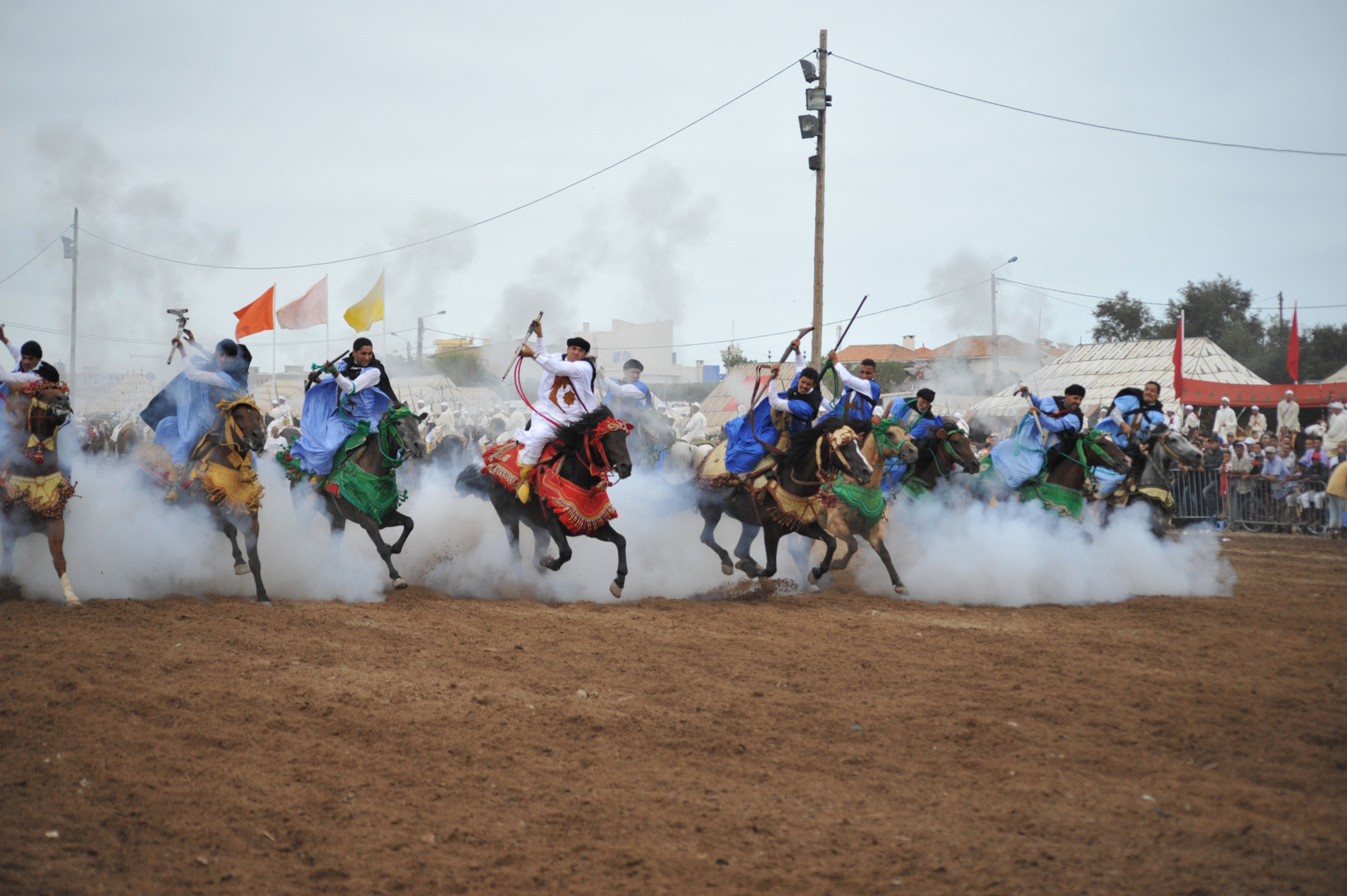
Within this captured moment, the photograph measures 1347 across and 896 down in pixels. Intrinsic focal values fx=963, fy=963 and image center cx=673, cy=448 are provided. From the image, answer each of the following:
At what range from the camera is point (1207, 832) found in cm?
412

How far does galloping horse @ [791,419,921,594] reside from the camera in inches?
411

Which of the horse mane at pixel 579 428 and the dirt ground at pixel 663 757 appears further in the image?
the horse mane at pixel 579 428

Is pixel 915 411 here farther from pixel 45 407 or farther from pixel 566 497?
pixel 45 407

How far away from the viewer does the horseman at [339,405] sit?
10312 mm

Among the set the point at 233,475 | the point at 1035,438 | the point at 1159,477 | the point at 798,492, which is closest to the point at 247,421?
the point at 233,475

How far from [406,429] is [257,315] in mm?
6783

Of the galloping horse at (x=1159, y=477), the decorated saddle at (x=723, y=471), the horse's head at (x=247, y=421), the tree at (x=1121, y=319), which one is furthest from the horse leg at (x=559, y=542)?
the tree at (x=1121, y=319)

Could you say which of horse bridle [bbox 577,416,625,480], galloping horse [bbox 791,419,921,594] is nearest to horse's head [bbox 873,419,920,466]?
galloping horse [bbox 791,419,921,594]

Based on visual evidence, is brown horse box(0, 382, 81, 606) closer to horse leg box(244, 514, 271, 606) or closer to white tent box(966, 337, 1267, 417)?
horse leg box(244, 514, 271, 606)

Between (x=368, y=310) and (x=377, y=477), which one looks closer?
(x=377, y=477)

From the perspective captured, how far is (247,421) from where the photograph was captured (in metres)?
9.63

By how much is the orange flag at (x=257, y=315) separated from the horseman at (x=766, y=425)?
342 inches

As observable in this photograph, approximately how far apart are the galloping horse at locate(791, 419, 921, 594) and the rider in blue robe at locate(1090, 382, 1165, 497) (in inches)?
98.3

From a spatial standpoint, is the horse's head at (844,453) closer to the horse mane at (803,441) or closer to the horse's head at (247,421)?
the horse mane at (803,441)
